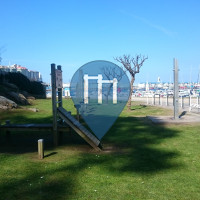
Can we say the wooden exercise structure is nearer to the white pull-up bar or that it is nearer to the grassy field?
the grassy field

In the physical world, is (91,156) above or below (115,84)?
below

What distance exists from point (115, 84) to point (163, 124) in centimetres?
522

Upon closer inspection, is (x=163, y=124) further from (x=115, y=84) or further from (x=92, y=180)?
(x=92, y=180)

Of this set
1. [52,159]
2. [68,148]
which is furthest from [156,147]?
[52,159]

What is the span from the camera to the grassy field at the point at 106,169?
4.38m

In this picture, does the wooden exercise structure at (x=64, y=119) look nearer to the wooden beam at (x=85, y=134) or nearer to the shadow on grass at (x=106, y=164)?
the wooden beam at (x=85, y=134)

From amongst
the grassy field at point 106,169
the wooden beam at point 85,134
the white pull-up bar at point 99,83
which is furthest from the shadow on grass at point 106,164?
the white pull-up bar at point 99,83

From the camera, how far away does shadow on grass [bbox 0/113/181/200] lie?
14.7 ft

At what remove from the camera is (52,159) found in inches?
250
